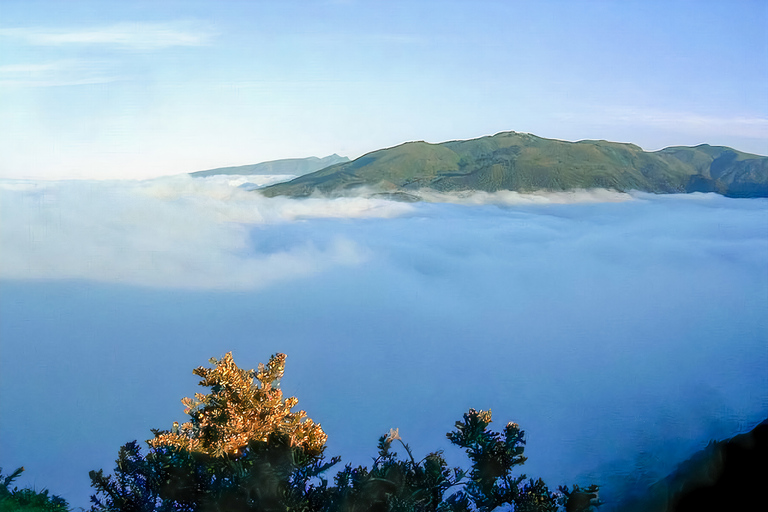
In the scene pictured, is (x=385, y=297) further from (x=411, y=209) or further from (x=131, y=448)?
(x=131, y=448)

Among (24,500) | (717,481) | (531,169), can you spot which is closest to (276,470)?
(24,500)

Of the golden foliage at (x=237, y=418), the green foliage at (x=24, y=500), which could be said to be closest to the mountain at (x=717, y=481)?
the golden foliage at (x=237, y=418)

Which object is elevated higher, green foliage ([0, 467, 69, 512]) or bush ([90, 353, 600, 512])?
bush ([90, 353, 600, 512])

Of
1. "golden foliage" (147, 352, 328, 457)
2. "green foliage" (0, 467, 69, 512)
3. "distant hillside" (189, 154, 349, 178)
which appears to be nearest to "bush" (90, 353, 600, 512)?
"golden foliage" (147, 352, 328, 457)

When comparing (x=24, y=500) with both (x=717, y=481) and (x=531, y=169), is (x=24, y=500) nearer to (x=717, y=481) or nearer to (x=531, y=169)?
(x=717, y=481)

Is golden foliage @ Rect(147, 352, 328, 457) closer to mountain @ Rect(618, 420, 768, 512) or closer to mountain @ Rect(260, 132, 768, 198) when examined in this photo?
mountain @ Rect(618, 420, 768, 512)
